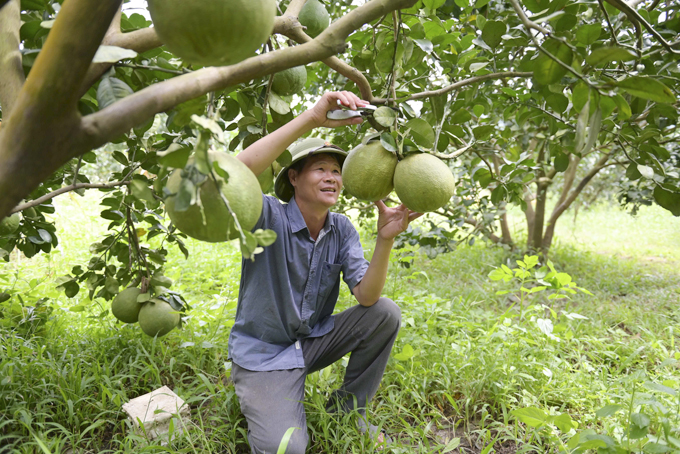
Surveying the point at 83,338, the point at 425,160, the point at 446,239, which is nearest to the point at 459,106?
the point at 425,160

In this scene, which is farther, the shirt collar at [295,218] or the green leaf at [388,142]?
the shirt collar at [295,218]

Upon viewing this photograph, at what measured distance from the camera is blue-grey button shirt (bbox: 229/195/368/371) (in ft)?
6.38

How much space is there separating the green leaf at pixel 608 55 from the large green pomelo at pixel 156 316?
191cm

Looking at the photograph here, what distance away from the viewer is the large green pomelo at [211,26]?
23.1 inches

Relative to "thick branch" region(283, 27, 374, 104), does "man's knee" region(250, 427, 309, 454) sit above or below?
below

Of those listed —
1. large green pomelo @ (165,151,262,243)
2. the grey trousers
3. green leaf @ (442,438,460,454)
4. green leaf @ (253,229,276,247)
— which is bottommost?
green leaf @ (442,438,460,454)

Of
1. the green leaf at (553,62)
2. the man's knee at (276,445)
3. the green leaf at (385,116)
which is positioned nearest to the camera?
the green leaf at (553,62)

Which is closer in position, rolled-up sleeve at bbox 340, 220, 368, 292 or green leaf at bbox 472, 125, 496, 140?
green leaf at bbox 472, 125, 496, 140

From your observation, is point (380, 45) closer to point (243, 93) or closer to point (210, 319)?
point (243, 93)

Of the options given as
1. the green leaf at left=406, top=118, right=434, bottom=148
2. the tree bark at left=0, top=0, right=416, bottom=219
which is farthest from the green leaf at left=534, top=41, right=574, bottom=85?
the tree bark at left=0, top=0, right=416, bottom=219

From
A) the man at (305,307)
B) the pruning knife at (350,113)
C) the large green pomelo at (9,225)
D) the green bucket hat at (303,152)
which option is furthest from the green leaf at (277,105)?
the large green pomelo at (9,225)

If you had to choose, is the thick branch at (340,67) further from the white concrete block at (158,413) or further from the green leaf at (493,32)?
the white concrete block at (158,413)

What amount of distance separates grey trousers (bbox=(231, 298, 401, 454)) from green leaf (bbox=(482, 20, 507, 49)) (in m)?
1.16

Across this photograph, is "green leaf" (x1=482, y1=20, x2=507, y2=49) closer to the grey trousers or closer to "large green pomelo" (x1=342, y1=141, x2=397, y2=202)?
"large green pomelo" (x1=342, y1=141, x2=397, y2=202)
